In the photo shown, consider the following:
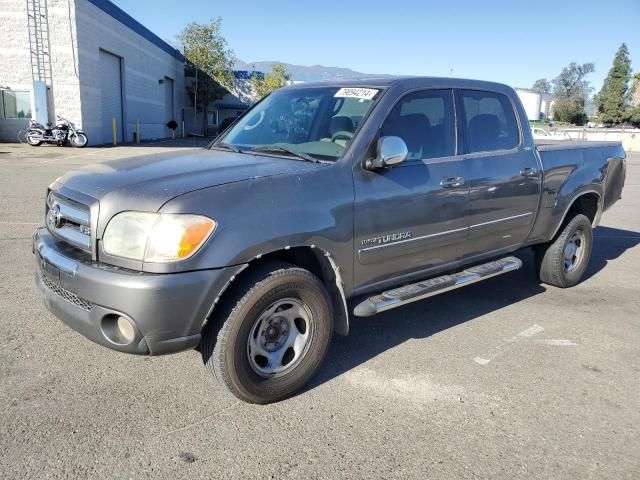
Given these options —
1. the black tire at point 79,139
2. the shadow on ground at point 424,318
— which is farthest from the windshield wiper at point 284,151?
the black tire at point 79,139

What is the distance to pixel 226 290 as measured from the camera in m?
2.89

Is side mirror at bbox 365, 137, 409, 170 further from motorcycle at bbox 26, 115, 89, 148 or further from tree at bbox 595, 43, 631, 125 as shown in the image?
tree at bbox 595, 43, 631, 125

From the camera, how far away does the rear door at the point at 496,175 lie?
4.17m

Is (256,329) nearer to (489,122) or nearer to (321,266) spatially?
(321,266)

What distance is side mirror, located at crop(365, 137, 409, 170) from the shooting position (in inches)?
130

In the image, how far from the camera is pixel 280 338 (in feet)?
10.5

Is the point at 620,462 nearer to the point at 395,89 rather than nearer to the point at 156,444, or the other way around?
the point at 156,444

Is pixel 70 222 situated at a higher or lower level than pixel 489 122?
lower

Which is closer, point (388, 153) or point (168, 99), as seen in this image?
point (388, 153)

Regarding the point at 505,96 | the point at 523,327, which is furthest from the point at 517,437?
the point at 505,96

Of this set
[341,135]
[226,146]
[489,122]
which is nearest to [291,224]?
[341,135]

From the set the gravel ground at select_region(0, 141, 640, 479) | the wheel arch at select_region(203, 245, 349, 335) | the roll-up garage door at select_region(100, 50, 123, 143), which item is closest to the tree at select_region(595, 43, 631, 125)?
the roll-up garage door at select_region(100, 50, 123, 143)

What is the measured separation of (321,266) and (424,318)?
65.1 inches

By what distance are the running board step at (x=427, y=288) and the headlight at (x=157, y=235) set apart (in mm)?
1255
